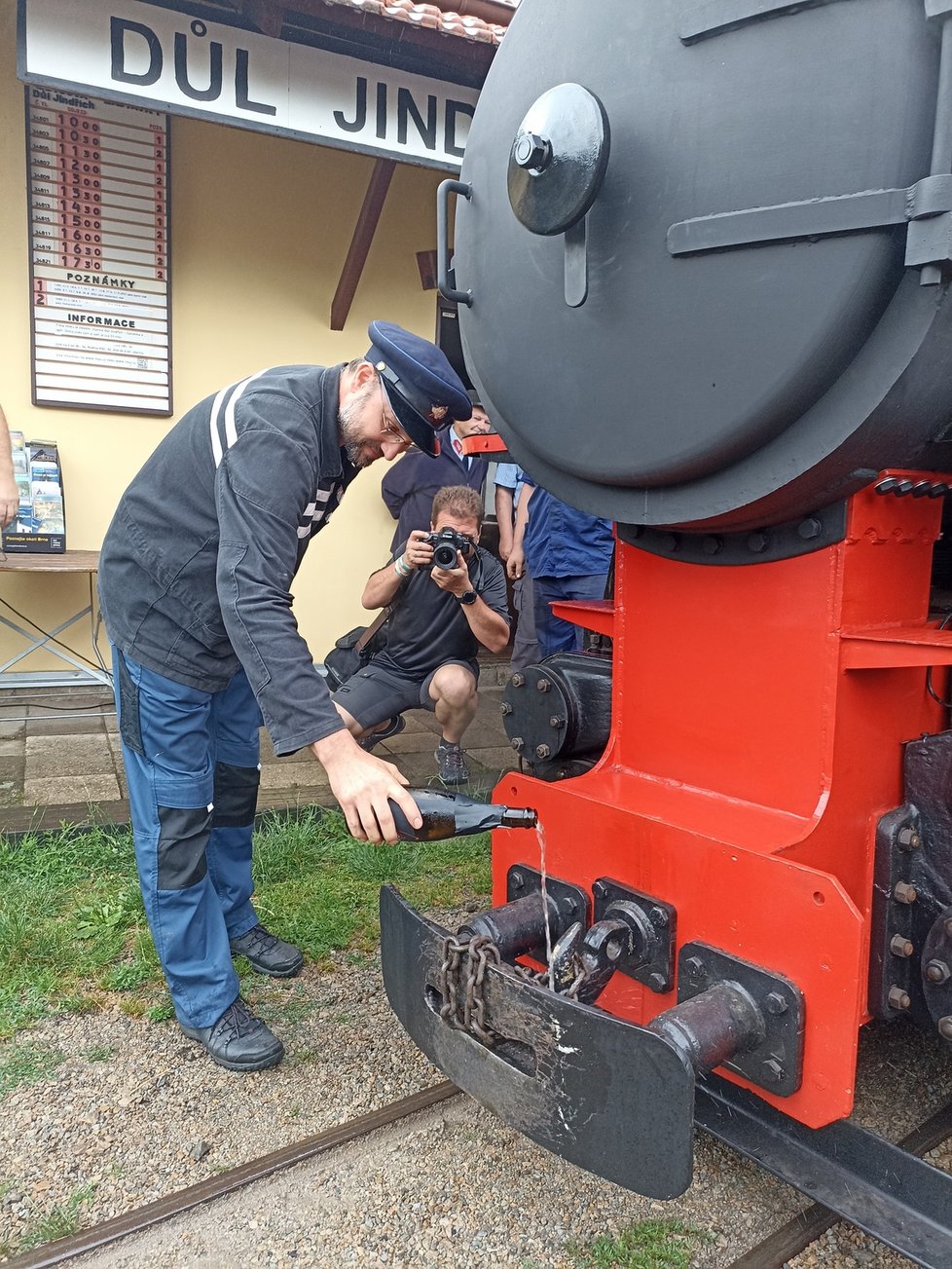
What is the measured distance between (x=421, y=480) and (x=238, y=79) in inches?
72.8

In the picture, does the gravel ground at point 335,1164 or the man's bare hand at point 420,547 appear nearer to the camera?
the gravel ground at point 335,1164

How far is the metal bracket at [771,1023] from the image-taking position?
1.36m

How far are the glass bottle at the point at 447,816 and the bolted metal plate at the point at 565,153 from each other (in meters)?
0.95

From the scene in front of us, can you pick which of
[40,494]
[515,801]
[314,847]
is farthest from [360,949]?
[40,494]

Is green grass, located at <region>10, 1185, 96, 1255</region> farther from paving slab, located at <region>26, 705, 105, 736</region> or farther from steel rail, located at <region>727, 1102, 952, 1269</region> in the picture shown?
paving slab, located at <region>26, 705, 105, 736</region>

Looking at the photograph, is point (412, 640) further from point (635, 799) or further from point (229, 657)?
point (635, 799)

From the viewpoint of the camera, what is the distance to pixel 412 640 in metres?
3.79

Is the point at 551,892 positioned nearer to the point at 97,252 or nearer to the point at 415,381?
the point at 415,381

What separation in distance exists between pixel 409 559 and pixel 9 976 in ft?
5.67

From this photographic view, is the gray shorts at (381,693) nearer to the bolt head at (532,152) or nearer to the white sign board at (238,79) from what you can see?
the white sign board at (238,79)

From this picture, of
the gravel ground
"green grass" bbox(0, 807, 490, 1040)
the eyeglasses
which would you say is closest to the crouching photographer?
"green grass" bbox(0, 807, 490, 1040)

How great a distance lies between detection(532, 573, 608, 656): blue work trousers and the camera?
3848 mm

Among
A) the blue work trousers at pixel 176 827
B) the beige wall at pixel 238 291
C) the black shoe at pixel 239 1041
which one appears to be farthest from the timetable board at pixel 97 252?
the black shoe at pixel 239 1041

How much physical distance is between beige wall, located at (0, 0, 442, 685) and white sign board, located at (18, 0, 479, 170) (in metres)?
1.23
